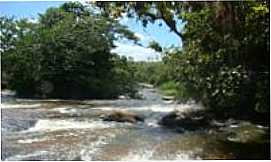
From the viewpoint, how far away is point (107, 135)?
5.94 metres

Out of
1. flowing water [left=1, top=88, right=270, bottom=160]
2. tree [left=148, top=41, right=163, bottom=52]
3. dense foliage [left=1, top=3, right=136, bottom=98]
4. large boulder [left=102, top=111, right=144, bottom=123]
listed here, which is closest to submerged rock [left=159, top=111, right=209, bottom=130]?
flowing water [left=1, top=88, right=270, bottom=160]

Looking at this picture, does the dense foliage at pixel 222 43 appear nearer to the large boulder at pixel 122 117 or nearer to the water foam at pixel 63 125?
the water foam at pixel 63 125

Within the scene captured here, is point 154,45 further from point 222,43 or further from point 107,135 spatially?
point 107,135

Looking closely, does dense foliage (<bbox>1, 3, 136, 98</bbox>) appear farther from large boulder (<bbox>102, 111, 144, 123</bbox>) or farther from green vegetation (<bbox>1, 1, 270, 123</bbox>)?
large boulder (<bbox>102, 111, 144, 123</bbox>)

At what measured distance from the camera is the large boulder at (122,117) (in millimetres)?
7211

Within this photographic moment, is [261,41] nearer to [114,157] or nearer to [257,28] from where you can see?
[257,28]

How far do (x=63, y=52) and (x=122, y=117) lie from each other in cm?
281

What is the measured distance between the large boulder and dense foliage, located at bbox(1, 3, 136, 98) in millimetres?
1258

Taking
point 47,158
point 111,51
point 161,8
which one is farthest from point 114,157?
point 161,8

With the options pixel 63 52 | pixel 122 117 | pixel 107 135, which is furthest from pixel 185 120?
pixel 63 52

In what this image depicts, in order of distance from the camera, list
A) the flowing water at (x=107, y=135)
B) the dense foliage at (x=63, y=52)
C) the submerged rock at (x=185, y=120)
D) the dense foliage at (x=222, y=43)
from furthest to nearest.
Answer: the submerged rock at (x=185, y=120)
the flowing water at (x=107, y=135)
the dense foliage at (x=63, y=52)
the dense foliage at (x=222, y=43)

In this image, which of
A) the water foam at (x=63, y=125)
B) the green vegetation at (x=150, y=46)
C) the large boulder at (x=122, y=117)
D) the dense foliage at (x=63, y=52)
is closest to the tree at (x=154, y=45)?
the green vegetation at (x=150, y=46)

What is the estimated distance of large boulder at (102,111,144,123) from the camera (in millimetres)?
7211

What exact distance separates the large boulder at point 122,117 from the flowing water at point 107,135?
0.08 meters
